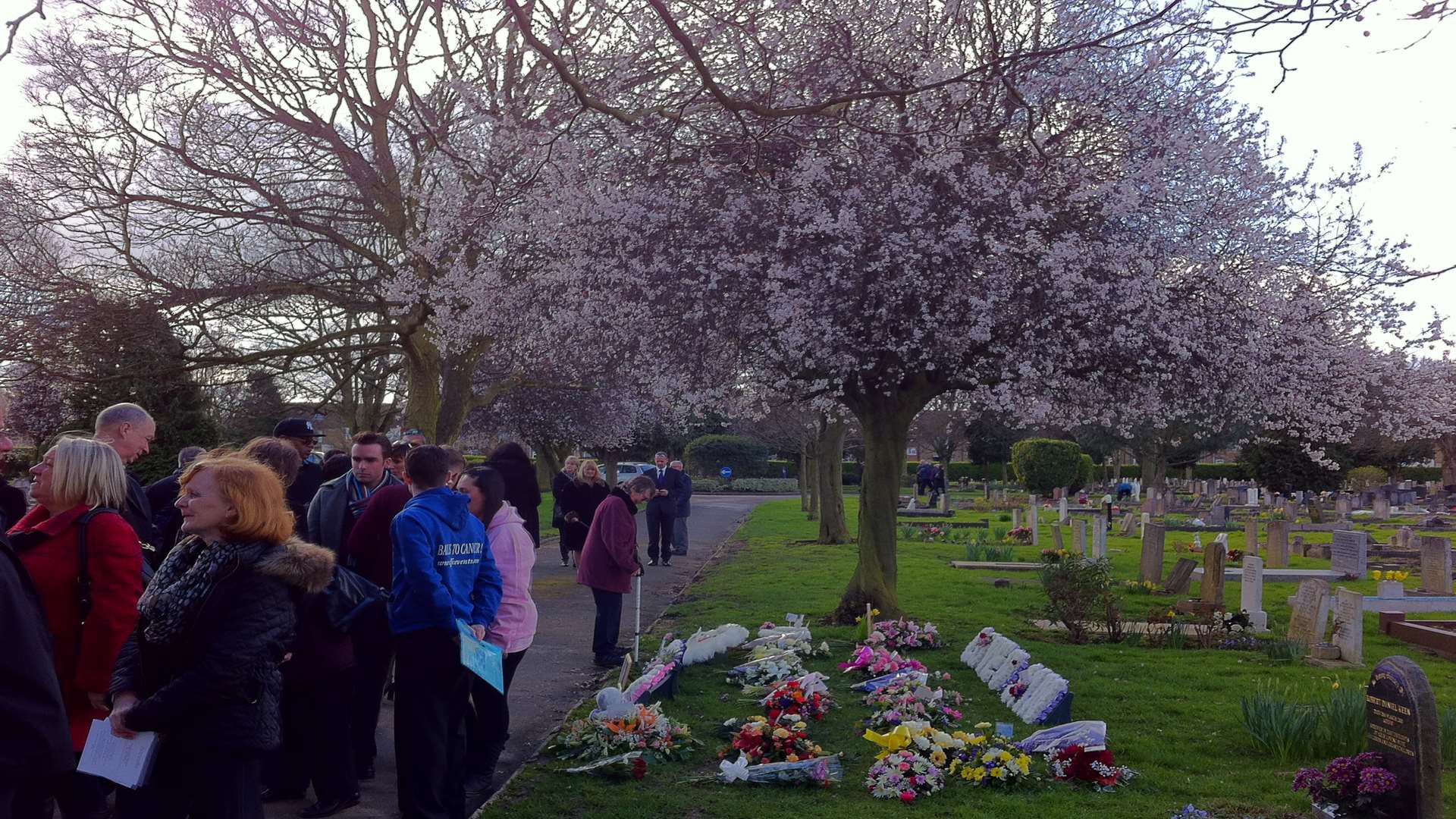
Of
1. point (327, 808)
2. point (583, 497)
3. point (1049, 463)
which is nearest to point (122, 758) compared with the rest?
point (327, 808)

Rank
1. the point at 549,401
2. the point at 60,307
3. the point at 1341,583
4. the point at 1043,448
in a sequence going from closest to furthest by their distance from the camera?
the point at 60,307 → the point at 1341,583 → the point at 549,401 → the point at 1043,448

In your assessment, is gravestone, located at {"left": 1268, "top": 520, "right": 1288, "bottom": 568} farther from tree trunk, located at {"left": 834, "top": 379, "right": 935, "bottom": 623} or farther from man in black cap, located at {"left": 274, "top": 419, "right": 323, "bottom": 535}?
man in black cap, located at {"left": 274, "top": 419, "right": 323, "bottom": 535}

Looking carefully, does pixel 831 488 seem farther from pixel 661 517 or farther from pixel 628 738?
pixel 628 738

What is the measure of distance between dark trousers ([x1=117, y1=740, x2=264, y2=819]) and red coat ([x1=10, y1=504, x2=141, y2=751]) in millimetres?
725

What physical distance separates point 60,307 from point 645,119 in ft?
28.4

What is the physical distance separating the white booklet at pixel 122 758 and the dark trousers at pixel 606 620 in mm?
6819

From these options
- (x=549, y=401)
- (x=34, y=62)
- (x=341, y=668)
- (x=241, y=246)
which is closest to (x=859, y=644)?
(x=341, y=668)

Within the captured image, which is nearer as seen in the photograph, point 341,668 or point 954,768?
point 341,668

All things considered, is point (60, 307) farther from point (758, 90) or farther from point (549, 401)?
point (549, 401)

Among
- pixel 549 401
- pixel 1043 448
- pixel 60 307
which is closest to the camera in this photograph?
pixel 60 307

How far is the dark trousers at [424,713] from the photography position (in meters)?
5.50

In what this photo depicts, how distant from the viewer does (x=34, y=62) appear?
15219mm

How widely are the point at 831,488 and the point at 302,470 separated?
18.9 metres

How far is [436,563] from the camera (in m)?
5.54
